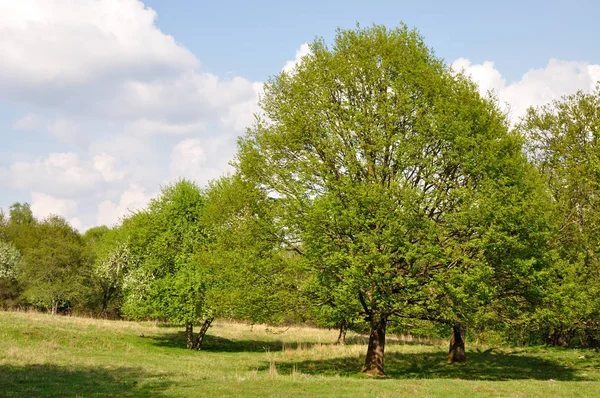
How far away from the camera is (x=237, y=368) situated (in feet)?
99.1

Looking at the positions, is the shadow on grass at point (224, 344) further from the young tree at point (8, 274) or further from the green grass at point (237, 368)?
the young tree at point (8, 274)

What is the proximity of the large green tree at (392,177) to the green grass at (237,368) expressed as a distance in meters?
4.12

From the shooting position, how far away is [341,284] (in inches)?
880

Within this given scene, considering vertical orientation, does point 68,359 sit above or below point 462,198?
below

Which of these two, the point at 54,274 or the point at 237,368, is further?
the point at 54,274

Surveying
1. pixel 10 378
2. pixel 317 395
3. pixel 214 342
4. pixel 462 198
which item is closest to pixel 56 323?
pixel 214 342

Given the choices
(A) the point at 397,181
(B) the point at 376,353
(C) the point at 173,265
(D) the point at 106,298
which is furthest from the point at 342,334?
(D) the point at 106,298

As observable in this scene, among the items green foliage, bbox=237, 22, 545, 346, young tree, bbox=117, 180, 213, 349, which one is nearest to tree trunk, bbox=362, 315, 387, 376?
green foliage, bbox=237, 22, 545, 346

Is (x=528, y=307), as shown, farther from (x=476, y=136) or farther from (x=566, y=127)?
(x=566, y=127)

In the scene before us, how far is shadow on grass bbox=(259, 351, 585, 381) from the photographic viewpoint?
2809cm

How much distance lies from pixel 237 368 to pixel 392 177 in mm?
15824

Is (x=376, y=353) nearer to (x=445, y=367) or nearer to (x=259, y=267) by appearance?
(x=259, y=267)

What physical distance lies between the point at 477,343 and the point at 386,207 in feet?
109

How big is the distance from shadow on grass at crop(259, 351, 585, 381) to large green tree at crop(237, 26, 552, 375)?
14.7 feet
